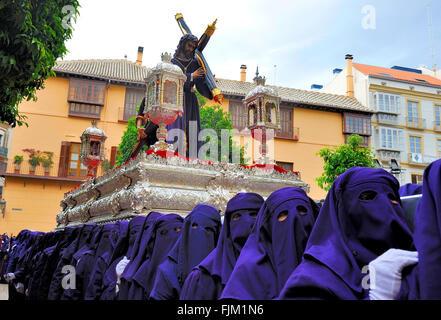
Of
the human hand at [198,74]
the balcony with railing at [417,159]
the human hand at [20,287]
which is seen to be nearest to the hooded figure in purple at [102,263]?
the human hand at [20,287]

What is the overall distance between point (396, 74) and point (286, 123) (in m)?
9.72

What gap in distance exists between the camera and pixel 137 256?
3.65 m

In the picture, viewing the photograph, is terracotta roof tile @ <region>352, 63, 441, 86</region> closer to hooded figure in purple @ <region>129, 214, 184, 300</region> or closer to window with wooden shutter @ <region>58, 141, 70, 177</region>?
window with wooden shutter @ <region>58, 141, 70, 177</region>

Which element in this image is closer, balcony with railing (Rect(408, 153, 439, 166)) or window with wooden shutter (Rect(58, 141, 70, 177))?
window with wooden shutter (Rect(58, 141, 70, 177))

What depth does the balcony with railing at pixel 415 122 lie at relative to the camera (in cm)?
2612

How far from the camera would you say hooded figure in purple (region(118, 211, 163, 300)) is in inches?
138

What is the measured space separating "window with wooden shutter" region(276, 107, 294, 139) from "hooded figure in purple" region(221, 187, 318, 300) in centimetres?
2206

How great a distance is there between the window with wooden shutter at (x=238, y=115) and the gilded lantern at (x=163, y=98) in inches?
674

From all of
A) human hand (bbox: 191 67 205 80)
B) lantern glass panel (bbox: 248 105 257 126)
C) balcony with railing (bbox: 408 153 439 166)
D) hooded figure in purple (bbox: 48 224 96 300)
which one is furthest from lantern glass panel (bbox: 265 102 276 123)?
balcony with railing (bbox: 408 153 439 166)

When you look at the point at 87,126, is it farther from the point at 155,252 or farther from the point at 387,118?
the point at 155,252

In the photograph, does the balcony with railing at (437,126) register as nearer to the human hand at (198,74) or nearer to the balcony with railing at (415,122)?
the balcony with railing at (415,122)

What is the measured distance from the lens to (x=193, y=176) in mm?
5605

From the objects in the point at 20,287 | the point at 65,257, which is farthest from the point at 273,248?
the point at 20,287

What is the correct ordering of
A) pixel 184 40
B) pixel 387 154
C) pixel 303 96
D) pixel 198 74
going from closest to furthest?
pixel 198 74, pixel 184 40, pixel 387 154, pixel 303 96
